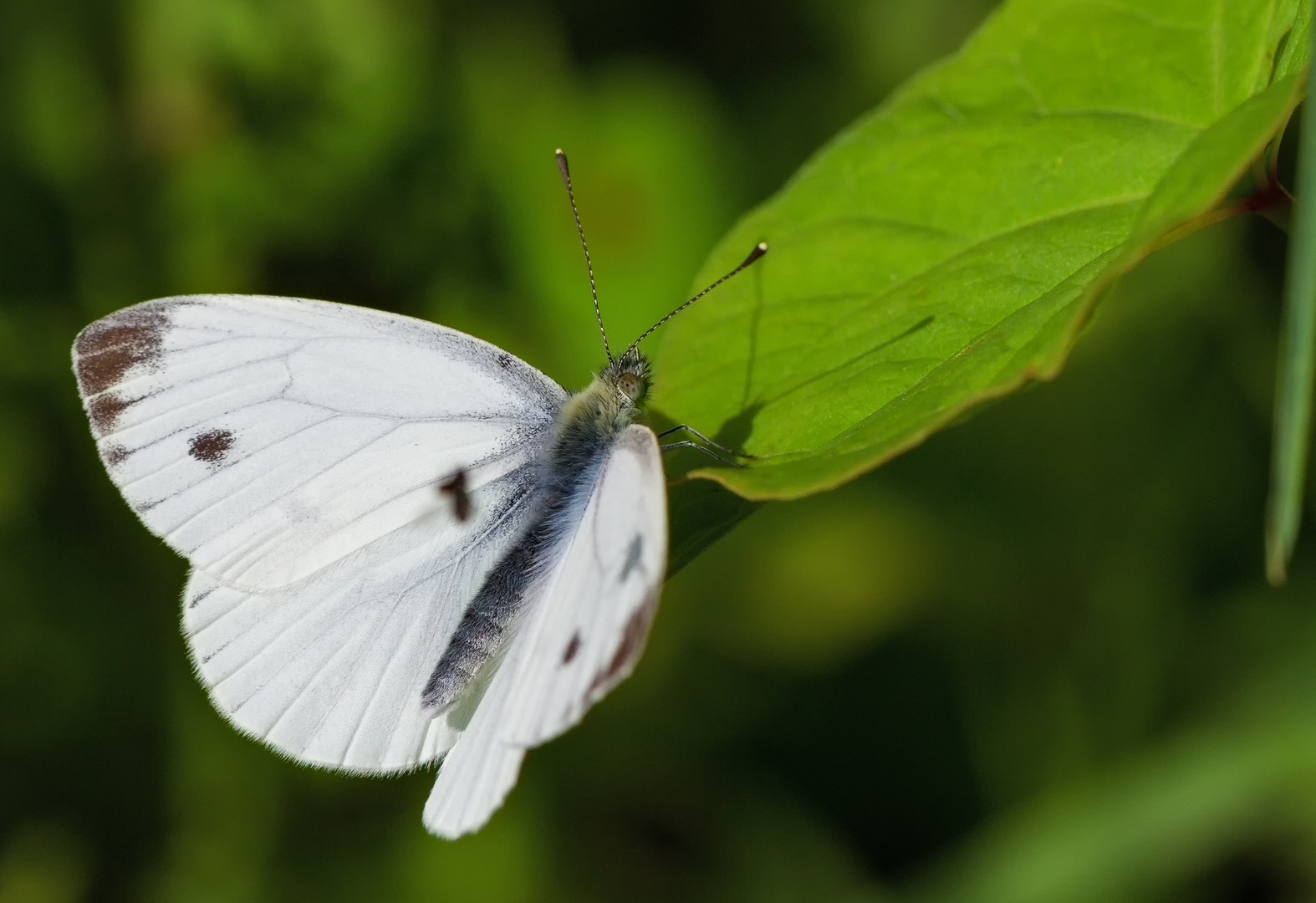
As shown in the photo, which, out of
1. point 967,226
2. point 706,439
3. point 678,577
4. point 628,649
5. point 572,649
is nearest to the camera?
point 628,649

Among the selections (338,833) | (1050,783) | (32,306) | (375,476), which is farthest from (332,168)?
(1050,783)

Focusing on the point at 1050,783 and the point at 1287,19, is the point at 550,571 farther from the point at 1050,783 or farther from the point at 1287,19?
the point at 1050,783

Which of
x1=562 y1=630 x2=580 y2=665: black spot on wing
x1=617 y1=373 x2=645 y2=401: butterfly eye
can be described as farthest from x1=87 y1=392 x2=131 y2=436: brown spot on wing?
x1=562 y1=630 x2=580 y2=665: black spot on wing

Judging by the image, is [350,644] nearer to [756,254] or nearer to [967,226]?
[756,254]

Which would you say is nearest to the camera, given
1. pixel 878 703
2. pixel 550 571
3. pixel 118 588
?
pixel 550 571

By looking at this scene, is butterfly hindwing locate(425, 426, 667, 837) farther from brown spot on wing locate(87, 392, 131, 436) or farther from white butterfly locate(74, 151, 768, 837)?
brown spot on wing locate(87, 392, 131, 436)

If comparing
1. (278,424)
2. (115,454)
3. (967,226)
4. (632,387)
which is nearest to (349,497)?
(278,424)
